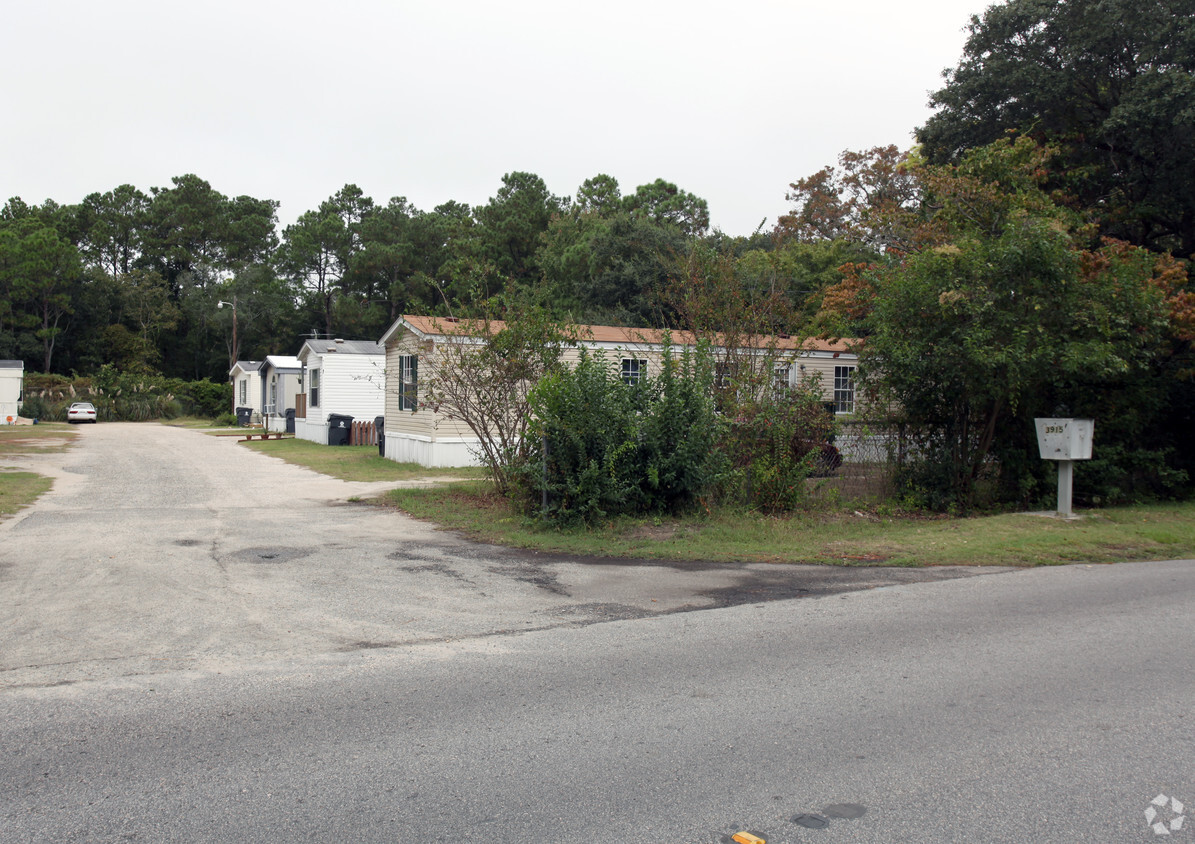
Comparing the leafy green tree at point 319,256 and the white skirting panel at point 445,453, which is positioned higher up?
the leafy green tree at point 319,256

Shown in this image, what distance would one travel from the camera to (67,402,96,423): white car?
43875 millimetres

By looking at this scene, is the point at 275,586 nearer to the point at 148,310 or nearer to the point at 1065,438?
the point at 1065,438

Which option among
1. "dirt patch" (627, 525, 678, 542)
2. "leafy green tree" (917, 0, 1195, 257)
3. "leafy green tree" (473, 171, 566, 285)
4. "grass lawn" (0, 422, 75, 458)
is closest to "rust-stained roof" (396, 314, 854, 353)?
"dirt patch" (627, 525, 678, 542)

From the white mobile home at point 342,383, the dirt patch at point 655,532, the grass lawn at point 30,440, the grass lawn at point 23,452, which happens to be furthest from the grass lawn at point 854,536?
the grass lawn at point 30,440

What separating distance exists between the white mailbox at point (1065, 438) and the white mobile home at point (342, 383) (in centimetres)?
2094

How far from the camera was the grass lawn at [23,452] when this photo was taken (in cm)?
1383

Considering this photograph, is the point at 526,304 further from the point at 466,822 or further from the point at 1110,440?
the point at 466,822

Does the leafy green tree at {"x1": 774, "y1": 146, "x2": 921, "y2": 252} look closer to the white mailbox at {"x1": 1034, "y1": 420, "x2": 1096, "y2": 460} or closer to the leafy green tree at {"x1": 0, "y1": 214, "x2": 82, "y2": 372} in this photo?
the white mailbox at {"x1": 1034, "y1": 420, "x2": 1096, "y2": 460}

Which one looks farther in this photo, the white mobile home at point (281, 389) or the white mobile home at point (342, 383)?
the white mobile home at point (281, 389)

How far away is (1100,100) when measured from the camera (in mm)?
17234

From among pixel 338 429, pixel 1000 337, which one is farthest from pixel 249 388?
pixel 1000 337

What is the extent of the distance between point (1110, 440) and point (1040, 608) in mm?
8408

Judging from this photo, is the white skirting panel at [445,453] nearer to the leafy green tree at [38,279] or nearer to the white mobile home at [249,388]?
the white mobile home at [249,388]

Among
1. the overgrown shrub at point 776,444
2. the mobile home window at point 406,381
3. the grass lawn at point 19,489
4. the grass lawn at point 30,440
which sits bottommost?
the grass lawn at point 30,440
